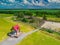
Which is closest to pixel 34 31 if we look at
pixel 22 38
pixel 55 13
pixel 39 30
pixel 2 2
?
pixel 39 30

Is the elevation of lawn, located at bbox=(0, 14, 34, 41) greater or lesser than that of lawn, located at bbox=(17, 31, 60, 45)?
greater

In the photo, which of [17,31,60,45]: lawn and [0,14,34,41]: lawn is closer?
[17,31,60,45]: lawn

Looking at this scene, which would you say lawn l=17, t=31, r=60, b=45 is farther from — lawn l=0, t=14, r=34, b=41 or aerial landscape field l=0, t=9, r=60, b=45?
lawn l=0, t=14, r=34, b=41

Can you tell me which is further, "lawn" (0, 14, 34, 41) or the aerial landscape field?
"lawn" (0, 14, 34, 41)

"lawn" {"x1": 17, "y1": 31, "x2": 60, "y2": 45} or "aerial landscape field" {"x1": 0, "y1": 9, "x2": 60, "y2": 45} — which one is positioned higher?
"aerial landscape field" {"x1": 0, "y1": 9, "x2": 60, "y2": 45}

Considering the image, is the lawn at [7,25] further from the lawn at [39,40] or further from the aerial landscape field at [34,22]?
the lawn at [39,40]

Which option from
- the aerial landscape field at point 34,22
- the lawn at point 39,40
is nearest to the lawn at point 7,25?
the aerial landscape field at point 34,22

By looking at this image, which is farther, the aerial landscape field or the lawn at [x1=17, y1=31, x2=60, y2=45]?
the aerial landscape field

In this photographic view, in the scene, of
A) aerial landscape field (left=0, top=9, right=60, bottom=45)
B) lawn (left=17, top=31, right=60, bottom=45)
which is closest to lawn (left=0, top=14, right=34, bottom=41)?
aerial landscape field (left=0, top=9, right=60, bottom=45)

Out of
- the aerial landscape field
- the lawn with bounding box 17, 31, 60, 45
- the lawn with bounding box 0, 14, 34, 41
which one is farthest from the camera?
the lawn with bounding box 0, 14, 34, 41

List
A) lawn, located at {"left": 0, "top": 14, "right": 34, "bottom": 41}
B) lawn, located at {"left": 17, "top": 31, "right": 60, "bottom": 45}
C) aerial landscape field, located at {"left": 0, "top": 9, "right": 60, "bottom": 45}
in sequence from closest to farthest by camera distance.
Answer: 1. lawn, located at {"left": 17, "top": 31, "right": 60, "bottom": 45}
2. aerial landscape field, located at {"left": 0, "top": 9, "right": 60, "bottom": 45}
3. lawn, located at {"left": 0, "top": 14, "right": 34, "bottom": 41}
